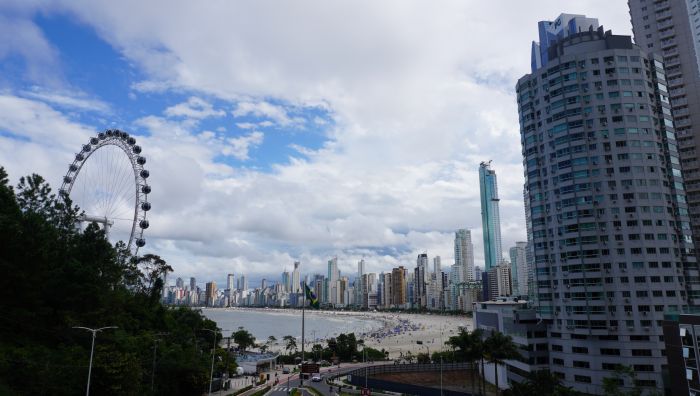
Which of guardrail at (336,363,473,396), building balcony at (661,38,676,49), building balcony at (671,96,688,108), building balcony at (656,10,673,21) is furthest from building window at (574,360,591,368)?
building balcony at (656,10,673,21)

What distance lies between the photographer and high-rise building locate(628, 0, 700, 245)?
99438 millimetres

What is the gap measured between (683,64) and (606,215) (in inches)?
2183

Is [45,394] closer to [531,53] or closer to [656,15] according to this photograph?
[531,53]

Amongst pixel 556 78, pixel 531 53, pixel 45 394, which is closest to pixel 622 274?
pixel 556 78

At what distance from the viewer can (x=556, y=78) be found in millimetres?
81500

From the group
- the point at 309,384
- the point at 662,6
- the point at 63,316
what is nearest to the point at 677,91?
the point at 662,6

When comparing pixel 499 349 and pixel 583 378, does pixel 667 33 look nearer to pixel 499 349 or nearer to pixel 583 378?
pixel 583 378

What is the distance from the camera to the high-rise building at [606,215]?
→ 70.6 meters

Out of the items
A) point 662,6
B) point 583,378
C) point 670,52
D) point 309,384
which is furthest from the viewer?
point 662,6

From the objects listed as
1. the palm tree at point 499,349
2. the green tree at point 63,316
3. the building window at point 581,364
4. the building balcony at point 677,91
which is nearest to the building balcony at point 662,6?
the building balcony at point 677,91

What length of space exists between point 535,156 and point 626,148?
14.7 metres

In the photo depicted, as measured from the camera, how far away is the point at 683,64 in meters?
104

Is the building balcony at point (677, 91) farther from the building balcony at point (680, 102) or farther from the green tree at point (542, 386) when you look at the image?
the green tree at point (542, 386)

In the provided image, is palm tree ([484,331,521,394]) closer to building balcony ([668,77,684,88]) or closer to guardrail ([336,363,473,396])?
guardrail ([336,363,473,396])
